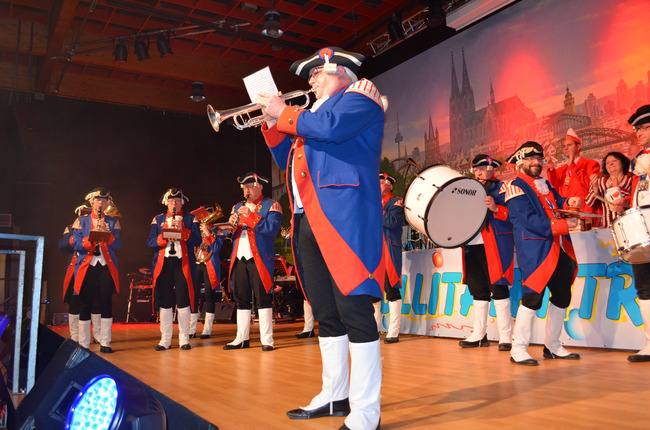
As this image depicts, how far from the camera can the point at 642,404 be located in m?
2.54

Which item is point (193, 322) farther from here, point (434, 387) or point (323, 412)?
point (323, 412)

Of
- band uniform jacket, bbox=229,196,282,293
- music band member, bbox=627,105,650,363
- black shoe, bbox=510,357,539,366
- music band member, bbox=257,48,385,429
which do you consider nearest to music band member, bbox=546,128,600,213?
music band member, bbox=627,105,650,363

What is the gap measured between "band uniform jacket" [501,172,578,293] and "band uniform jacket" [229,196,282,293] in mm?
2518

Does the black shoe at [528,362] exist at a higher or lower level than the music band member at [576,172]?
lower

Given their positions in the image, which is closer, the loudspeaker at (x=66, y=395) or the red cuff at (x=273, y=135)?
the loudspeaker at (x=66, y=395)

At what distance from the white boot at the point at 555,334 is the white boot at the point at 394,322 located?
2.13 metres

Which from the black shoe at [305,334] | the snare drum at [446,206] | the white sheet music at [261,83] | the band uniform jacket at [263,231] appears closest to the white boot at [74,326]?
the band uniform jacket at [263,231]

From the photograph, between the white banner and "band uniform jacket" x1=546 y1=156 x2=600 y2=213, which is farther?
A: "band uniform jacket" x1=546 y1=156 x2=600 y2=213

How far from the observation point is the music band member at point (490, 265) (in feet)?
16.9

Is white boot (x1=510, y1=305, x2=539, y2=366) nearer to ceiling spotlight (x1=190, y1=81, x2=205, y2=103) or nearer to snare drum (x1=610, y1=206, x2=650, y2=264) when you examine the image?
snare drum (x1=610, y1=206, x2=650, y2=264)

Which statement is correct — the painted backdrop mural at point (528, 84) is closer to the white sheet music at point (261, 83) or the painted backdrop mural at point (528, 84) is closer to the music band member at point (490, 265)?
the music band member at point (490, 265)

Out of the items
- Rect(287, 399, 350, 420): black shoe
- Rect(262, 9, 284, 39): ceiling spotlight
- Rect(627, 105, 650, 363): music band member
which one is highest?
Rect(262, 9, 284, 39): ceiling spotlight

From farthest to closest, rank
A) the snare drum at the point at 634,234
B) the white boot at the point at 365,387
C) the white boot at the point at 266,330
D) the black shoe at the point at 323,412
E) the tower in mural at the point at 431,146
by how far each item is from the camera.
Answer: the tower in mural at the point at 431,146, the white boot at the point at 266,330, the snare drum at the point at 634,234, the black shoe at the point at 323,412, the white boot at the point at 365,387

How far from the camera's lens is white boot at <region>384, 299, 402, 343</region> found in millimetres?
6207
